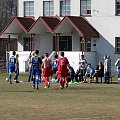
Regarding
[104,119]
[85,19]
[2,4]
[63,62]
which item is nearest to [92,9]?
[85,19]

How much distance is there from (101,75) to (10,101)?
17325mm

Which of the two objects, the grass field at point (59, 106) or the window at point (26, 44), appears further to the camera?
the window at point (26, 44)

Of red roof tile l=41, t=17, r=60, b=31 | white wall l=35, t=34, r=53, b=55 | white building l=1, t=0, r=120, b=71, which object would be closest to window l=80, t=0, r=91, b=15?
white building l=1, t=0, r=120, b=71

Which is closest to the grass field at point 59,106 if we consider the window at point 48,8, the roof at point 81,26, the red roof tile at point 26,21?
the roof at point 81,26

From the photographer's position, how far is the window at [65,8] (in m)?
58.1

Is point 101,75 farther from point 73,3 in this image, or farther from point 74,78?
point 73,3

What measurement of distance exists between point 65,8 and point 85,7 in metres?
2.42

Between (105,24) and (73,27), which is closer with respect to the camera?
(73,27)

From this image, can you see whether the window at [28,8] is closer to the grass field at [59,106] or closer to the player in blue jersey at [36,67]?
the player in blue jersey at [36,67]

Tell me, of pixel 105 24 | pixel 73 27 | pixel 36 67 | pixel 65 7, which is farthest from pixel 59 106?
pixel 65 7

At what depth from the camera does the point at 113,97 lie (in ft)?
81.3

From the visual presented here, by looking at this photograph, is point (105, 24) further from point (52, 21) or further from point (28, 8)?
point (28, 8)

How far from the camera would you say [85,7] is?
56969 mm

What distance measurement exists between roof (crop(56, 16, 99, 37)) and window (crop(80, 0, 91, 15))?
3.29 ft
